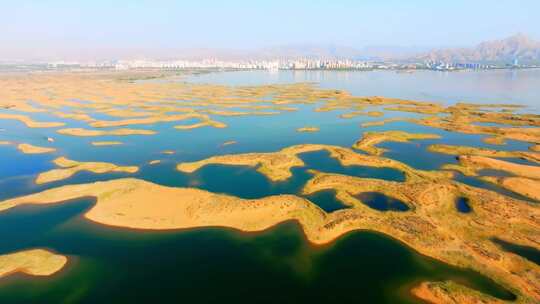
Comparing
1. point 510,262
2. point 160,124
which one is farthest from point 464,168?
point 160,124

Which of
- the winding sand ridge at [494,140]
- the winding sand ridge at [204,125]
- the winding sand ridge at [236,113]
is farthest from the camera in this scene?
the winding sand ridge at [236,113]

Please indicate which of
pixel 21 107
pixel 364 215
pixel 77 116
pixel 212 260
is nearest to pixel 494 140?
pixel 364 215

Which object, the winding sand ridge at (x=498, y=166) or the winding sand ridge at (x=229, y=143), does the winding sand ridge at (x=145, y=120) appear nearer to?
the winding sand ridge at (x=229, y=143)

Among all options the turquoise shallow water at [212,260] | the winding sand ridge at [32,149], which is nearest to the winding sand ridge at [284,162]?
the turquoise shallow water at [212,260]

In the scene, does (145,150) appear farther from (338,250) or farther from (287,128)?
(338,250)

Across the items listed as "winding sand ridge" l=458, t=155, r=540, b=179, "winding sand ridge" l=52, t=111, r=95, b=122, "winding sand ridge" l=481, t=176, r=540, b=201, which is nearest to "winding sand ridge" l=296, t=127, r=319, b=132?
"winding sand ridge" l=458, t=155, r=540, b=179

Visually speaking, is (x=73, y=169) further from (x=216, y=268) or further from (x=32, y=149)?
(x=216, y=268)
